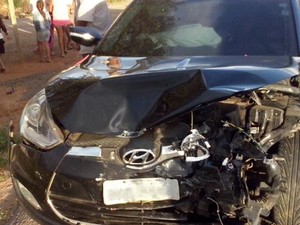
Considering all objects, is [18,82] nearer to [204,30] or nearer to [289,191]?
[204,30]

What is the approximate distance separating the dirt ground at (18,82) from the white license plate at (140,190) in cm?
121

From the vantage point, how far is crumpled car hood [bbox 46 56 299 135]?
2.22 m

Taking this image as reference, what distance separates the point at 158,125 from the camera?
7.51 ft

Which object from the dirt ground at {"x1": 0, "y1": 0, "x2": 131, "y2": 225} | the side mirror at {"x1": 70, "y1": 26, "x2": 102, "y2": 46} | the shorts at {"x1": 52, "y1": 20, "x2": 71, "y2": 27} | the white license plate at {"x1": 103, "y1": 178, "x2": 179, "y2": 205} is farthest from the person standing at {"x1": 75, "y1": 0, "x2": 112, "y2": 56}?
the white license plate at {"x1": 103, "y1": 178, "x2": 179, "y2": 205}

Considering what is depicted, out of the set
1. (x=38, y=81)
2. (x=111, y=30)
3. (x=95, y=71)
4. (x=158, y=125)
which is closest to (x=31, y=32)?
(x=38, y=81)

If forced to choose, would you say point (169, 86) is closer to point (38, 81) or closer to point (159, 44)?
point (159, 44)

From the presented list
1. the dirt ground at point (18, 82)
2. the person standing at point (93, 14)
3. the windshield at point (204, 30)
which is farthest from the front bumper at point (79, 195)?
the person standing at point (93, 14)

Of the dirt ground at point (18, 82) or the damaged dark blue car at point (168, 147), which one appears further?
the dirt ground at point (18, 82)

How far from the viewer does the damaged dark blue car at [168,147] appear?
225 centimetres

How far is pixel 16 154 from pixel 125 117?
84 cm

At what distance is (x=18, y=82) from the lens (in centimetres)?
788

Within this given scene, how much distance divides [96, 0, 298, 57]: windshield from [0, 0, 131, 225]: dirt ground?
1477 millimetres

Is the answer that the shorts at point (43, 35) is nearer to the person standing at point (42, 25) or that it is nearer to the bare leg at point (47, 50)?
the person standing at point (42, 25)

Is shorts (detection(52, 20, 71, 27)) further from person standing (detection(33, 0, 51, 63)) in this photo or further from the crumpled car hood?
the crumpled car hood
